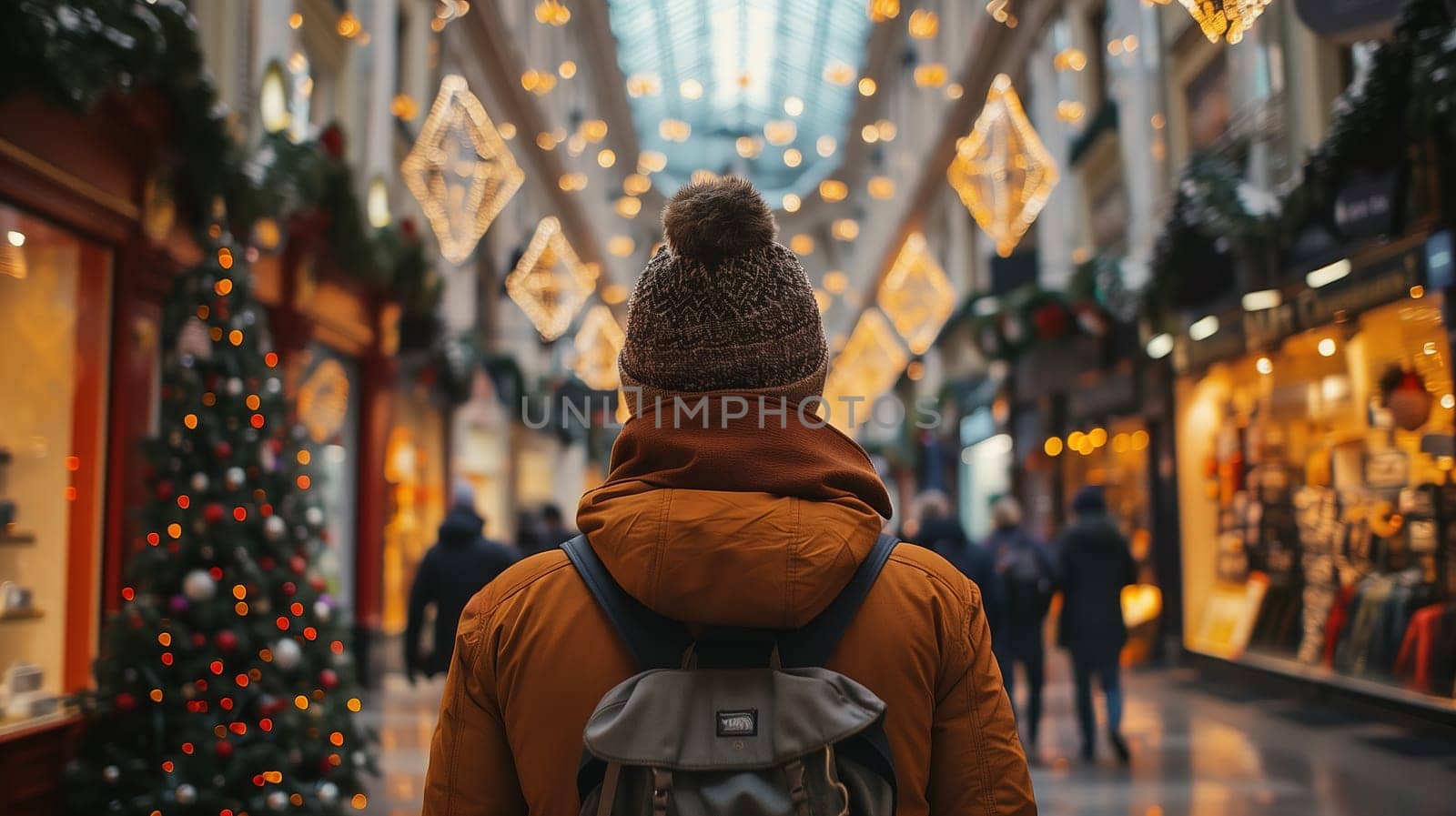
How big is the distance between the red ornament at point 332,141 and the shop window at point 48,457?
3.66 metres

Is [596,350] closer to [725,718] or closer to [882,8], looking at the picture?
[882,8]

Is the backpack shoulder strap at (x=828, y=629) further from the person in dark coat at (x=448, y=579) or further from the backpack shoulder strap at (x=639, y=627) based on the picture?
the person in dark coat at (x=448, y=579)

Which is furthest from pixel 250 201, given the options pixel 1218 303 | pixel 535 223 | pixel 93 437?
pixel 535 223

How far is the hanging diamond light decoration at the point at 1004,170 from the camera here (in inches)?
438

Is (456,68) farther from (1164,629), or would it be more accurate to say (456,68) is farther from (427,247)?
(1164,629)

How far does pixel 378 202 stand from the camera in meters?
13.1

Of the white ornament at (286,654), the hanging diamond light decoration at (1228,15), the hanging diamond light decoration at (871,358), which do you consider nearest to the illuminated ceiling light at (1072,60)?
the hanging diamond light decoration at (871,358)

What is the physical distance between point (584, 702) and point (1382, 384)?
28.1ft

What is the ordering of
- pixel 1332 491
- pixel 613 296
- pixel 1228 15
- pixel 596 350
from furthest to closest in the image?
pixel 613 296
pixel 596 350
pixel 1332 491
pixel 1228 15

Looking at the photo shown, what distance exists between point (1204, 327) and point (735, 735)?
463 inches

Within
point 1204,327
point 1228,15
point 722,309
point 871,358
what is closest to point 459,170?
point 1204,327

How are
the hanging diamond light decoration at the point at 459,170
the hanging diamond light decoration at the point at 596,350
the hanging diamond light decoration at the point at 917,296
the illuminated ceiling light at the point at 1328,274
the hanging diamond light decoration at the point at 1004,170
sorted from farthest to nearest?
the hanging diamond light decoration at the point at 596,350 → the hanging diamond light decoration at the point at 917,296 → the hanging diamond light decoration at the point at 1004,170 → the hanging diamond light decoration at the point at 459,170 → the illuminated ceiling light at the point at 1328,274

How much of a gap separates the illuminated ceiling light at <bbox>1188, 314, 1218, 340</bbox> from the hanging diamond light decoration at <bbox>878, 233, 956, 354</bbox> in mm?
3593

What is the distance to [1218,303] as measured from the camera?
1190 cm
